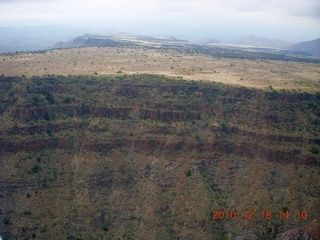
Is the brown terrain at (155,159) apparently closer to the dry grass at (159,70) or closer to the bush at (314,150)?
the bush at (314,150)

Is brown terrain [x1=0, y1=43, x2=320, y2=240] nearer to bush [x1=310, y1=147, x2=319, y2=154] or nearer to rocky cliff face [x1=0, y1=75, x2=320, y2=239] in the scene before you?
rocky cliff face [x1=0, y1=75, x2=320, y2=239]

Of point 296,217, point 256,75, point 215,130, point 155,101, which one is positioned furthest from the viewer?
point 256,75

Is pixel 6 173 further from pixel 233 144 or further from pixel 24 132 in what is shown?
pixel 233 144

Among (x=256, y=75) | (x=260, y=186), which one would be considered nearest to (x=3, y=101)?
(x=260, y=186)
